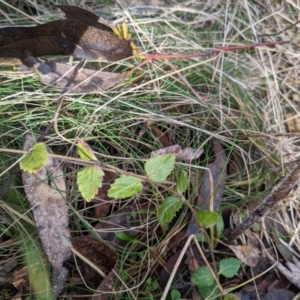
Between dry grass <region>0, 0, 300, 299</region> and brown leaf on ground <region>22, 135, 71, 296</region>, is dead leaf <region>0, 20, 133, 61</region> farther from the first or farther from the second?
brown leaf on ground <region>22, 135, 71, 296</region>

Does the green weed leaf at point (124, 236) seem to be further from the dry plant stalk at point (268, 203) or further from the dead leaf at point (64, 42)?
the dead leaf at point (64, 42)

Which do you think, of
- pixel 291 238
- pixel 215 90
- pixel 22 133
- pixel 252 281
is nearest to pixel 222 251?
pixel 252 281

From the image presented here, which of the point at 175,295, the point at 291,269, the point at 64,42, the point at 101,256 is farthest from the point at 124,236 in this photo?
the point at 64,42

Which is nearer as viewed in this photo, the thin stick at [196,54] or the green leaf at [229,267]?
the green leaf at [229,267]

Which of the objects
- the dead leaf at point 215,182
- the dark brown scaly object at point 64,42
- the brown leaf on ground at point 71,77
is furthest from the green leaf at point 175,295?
the dark brown scaly object at point 64,42

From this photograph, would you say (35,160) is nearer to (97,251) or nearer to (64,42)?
(97,251)

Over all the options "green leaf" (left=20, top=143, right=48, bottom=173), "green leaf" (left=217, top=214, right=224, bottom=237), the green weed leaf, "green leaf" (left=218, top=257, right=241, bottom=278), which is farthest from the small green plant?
"green leaf" (left=20, top=143, right=48, bottom=173)
